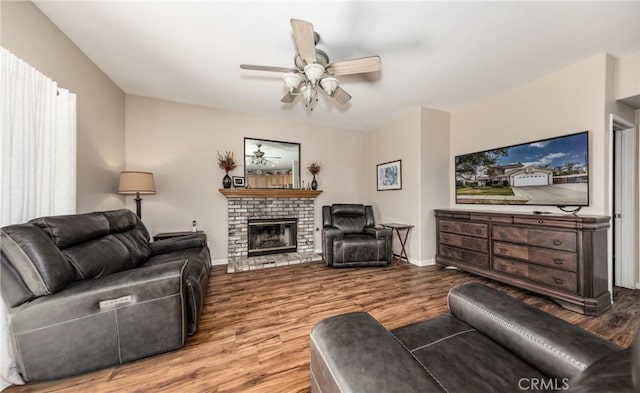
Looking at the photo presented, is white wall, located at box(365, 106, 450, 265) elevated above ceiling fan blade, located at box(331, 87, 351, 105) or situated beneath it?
situated beneath

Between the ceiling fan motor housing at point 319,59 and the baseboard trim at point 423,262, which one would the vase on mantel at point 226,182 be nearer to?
the ceiling fan motor housing at point 319,59

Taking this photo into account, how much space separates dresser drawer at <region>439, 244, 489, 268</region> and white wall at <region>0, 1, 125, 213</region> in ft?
15.3

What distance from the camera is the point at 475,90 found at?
314 centimetres

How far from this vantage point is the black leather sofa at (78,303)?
132cm

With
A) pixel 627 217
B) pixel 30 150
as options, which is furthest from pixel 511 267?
pixel 30 150

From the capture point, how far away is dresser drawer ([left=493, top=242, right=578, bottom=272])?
88.3 inches

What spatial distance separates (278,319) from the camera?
6.81 ft

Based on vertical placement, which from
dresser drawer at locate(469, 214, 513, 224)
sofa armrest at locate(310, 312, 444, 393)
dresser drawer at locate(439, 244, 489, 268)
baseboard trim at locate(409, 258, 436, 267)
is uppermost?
dresser drawer at locate(469, 214, 513, 224)

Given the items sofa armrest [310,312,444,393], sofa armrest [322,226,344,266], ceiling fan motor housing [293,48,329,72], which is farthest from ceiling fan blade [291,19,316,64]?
sofa armrest [322,226,344,266]

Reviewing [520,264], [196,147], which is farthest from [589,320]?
[196,147]

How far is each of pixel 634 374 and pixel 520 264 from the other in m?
2.84

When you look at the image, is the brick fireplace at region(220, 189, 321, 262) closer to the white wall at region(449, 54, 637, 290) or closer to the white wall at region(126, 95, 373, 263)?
the white wall at region(126, 95, 373, 263)

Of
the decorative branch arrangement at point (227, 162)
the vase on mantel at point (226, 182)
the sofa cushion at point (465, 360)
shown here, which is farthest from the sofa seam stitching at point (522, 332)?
the decorative branch arrangement at point (227, 162)

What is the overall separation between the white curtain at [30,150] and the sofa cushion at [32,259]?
0.19 metres
